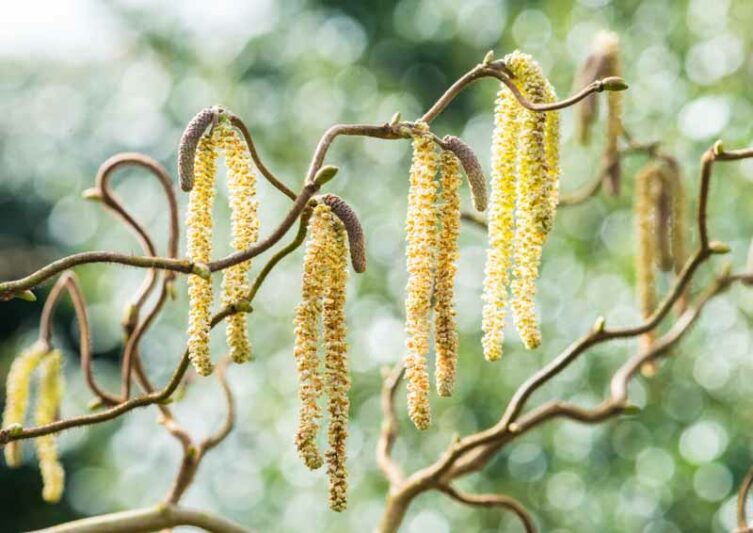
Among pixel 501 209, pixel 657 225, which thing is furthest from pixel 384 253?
pixel 501 209

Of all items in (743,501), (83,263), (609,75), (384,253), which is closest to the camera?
(83,263)

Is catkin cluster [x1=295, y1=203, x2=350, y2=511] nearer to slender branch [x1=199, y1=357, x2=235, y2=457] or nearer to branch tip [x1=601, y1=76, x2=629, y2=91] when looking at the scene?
branch tip [x1=601, y1=76, x2=629, y2=91]

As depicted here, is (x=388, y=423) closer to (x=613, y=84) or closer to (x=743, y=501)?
(x=743, y=501)

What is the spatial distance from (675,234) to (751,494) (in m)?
0.51

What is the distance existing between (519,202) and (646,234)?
108 cm

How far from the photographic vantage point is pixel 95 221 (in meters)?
13.1

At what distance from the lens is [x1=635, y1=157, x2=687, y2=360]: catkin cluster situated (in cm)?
235

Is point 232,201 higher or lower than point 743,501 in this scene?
higher

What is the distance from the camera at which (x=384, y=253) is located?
10.7 meters

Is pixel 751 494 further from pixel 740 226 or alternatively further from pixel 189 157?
pixel 740 226

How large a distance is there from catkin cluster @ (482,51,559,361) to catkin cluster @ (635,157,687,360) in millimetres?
1020

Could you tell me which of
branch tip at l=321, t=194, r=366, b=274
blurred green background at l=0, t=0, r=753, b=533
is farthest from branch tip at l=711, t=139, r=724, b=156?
blurred green background at l=0, t=0, r=753, b=533

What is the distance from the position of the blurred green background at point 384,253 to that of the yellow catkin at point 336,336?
7109 mm

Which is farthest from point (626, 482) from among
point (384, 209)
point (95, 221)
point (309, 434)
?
point (309, 434)
